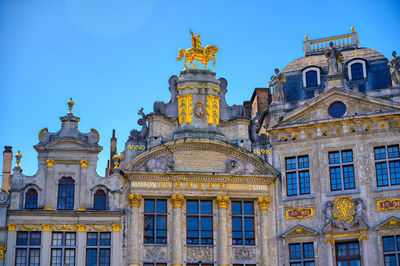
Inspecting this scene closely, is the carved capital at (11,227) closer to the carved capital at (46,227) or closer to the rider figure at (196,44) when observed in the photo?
the carved capital at (46,227)

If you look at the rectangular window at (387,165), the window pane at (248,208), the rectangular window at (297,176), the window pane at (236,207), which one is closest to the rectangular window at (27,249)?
the window pane at (236,207)

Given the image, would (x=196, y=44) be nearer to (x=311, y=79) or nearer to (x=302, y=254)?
(x=311, y=79)

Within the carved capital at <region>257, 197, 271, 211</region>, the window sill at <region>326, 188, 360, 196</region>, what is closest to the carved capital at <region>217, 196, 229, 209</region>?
the carved capital at <region>257, 197, 271, 211</region>

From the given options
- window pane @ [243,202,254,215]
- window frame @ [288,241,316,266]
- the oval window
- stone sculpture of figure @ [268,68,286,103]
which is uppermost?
stone sculpture of figure @ [268,68,286,103]

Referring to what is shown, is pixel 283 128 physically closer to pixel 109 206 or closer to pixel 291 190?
pixel 291 190

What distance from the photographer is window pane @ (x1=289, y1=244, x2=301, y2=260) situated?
105ft

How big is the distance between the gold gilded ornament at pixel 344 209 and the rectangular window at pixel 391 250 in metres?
1.71

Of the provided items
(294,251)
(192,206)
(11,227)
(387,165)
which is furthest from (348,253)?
(11,227)

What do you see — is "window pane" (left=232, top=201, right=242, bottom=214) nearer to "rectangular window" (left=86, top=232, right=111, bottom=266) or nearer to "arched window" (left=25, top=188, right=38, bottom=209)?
"rectangular window" (left=86, top=232, right=111, bottom=266)

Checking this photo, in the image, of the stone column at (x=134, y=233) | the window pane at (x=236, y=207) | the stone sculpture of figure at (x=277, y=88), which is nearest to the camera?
the stone column at (x=134, y=233)

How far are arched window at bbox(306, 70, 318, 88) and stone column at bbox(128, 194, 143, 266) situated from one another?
397 inches

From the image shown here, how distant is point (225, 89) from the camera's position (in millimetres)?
34844

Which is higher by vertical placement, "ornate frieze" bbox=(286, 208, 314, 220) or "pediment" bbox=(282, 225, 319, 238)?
"ornate frieze" bbox=(286, 208, 314, 220)

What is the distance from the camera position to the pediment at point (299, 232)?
104 ft
